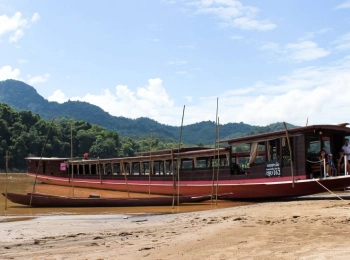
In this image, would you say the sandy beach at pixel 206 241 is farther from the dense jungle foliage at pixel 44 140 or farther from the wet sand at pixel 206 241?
the dense jungle foliage at pixel 44 140

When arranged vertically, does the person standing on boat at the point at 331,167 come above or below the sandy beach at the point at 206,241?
above

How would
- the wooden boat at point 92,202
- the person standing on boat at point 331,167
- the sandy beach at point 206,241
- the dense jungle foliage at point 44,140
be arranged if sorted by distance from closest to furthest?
1. the sandy beach at point 206,241
2. the person standing on boat at point 331,167
3. the wooden boat at point 92,202
4. the dense jungle foliage at point 44,140

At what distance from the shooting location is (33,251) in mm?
6363

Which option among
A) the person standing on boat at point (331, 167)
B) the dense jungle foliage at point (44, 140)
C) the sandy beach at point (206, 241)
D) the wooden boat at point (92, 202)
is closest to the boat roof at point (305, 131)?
the person standing on boat at point (331, 167)

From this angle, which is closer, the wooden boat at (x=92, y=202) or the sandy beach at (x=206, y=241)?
the sandy beach at (x=206, y=241)

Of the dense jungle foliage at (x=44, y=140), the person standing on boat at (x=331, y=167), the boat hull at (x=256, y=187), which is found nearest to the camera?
the boat hull at (x=256, y=187)

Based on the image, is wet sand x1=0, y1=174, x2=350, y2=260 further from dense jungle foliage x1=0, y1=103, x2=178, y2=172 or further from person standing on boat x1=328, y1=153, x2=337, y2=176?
dense jungle foliage x1=0, y1=103, x2=178, y2=172

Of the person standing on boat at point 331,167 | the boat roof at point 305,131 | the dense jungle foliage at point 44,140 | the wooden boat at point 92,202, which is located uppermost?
the dense jungle foliage at point 44,140

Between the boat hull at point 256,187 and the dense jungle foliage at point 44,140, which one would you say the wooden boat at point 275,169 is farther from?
the dense jungle foliage at point 44,140

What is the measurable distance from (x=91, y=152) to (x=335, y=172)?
7690 centimetres

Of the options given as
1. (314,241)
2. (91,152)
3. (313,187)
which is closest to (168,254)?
(314,241)

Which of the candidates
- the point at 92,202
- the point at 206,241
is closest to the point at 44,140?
the point at 92,202

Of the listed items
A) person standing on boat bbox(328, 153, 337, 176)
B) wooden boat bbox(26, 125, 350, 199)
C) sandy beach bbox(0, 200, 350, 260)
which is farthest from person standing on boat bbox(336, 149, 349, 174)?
sandy beach bbox(0, 200, 350, 260)

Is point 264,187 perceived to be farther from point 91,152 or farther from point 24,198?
point 91,152
